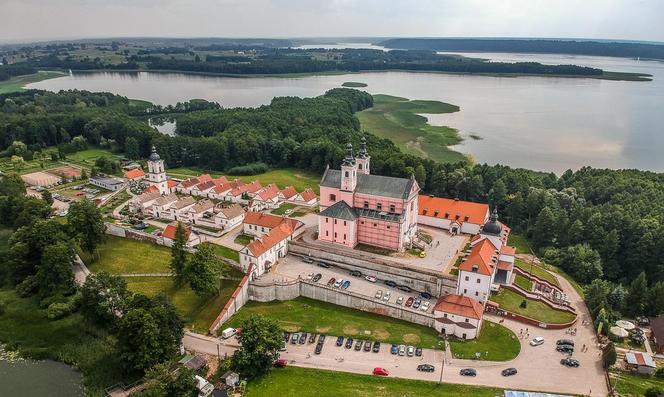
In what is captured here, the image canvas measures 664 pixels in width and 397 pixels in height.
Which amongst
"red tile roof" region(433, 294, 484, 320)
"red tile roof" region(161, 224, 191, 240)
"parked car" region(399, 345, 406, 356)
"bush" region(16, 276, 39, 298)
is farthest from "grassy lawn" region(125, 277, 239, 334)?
"red tile roof" region(433, 294, 484, 320)

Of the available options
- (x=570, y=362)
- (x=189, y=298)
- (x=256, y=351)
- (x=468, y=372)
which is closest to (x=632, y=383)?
(x=570, y=362)

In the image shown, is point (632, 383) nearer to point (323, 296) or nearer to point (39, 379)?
point (323, 296)

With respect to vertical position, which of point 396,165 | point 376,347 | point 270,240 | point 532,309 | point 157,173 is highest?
point 396,165

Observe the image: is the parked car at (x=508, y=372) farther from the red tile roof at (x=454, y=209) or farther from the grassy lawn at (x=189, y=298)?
the grassy lawn at (x=189, y=298)

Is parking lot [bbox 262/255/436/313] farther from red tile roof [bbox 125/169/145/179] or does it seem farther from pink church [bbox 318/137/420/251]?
red tile roof [bbox 125/169/145/179]

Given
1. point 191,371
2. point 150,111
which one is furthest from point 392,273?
point 150,111

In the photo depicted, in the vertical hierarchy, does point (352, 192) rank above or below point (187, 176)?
above

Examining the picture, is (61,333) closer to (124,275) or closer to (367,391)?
(124,275)
